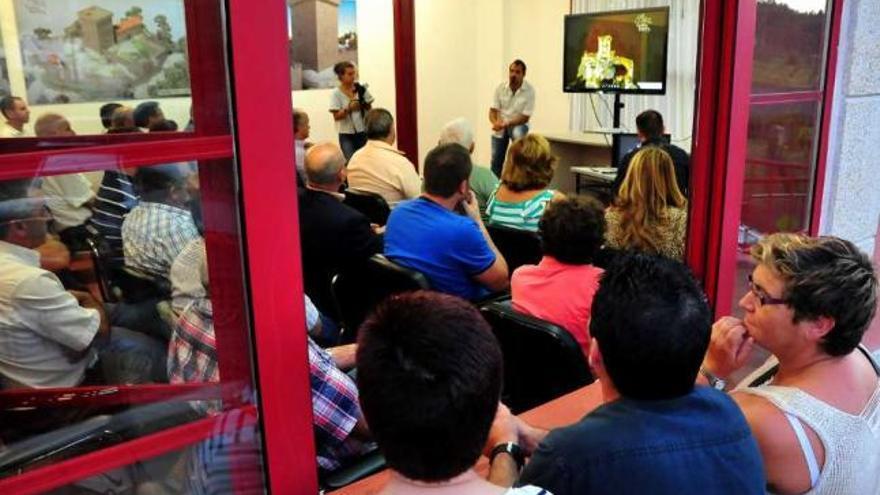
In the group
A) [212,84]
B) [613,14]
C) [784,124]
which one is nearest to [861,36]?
[784,124]

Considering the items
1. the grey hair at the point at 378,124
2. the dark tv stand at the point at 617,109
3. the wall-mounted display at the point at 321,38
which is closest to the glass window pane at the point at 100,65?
the grey hair at the point at 378,124

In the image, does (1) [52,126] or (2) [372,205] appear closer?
(1) [52,126]

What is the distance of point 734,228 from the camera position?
2.15 meters

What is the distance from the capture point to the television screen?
20.5ft

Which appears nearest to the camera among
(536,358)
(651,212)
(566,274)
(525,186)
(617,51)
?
(536,358)

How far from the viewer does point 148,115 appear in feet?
3.39

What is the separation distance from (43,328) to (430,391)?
0.56 m

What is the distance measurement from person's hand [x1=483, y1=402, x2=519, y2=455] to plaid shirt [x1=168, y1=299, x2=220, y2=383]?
1.72ft

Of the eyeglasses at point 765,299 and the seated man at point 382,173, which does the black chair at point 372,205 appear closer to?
the seated man at point 382,173

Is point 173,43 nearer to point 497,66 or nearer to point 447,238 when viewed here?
point 447,238

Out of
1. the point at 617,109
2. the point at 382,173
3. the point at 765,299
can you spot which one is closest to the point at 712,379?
the point at 765,299

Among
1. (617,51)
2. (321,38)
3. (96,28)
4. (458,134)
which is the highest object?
(321,38)

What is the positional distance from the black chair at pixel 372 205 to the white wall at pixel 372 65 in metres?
3.08

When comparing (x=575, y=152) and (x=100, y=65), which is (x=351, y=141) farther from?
(x=100, y=65)
